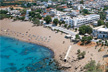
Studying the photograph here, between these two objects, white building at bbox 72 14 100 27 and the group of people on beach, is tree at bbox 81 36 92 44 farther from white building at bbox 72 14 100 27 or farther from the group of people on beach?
white building at bbox 72 14 100 27

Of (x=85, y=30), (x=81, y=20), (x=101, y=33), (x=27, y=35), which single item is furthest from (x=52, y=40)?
(x=81, y=20)

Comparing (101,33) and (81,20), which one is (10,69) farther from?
(81,20)

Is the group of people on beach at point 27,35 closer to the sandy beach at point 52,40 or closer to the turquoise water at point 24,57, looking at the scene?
the sandy beach at point 52,40

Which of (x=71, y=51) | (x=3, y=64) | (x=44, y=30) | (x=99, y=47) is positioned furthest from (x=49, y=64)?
(x=44, y=30)

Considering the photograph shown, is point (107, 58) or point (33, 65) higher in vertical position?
point (107, 58)

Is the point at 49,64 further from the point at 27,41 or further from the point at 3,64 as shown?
the point at 27,41

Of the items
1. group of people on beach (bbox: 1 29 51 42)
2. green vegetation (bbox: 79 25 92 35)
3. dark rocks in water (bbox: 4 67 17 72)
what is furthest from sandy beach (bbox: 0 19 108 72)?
dark rocks in water (bbox: 4 67 17 72)
